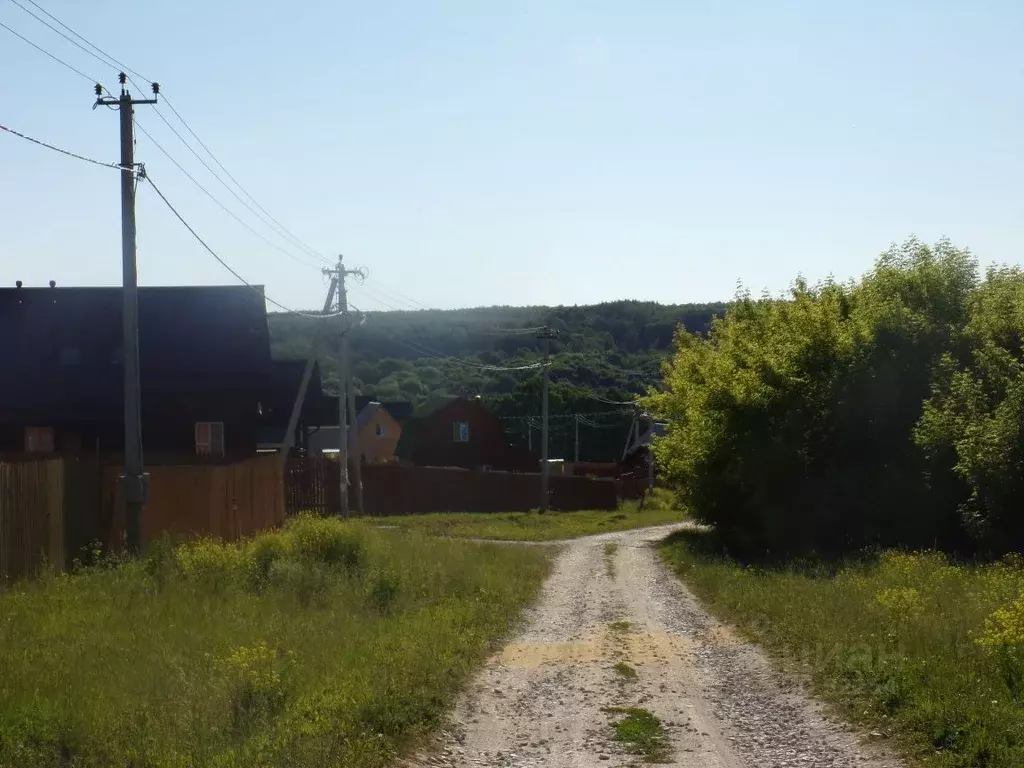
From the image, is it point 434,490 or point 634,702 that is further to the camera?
point 434,490

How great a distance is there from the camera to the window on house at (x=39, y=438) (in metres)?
36.5

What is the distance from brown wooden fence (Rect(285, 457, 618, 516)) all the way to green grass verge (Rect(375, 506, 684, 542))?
2.45m

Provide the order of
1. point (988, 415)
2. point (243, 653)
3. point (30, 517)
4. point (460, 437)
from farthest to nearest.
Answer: point (460, 437)
point (988, 415)
point (30, 517)
point (243, 653)

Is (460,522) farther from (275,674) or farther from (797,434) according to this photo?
(275,674)

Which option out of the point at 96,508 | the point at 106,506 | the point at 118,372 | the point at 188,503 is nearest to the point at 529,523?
the point at 118,372

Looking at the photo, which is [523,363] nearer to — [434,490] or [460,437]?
[460,437]

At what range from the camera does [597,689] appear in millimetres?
11047

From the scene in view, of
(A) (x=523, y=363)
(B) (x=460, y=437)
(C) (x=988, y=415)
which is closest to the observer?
(C) (x=988, y=415)

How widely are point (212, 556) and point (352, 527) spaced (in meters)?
3.25

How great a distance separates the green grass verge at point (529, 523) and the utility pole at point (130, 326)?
18.6 meters

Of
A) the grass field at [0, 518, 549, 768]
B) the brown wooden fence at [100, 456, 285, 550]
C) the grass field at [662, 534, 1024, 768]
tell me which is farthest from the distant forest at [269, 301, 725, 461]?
the grass field at [662, 534, 1024, 768]

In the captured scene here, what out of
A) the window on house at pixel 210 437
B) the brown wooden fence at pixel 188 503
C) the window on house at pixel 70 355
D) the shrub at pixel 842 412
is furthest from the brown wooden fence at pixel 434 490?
the shrub at pixel 842 412

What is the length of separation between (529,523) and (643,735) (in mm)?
34796

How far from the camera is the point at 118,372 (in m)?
37.7
